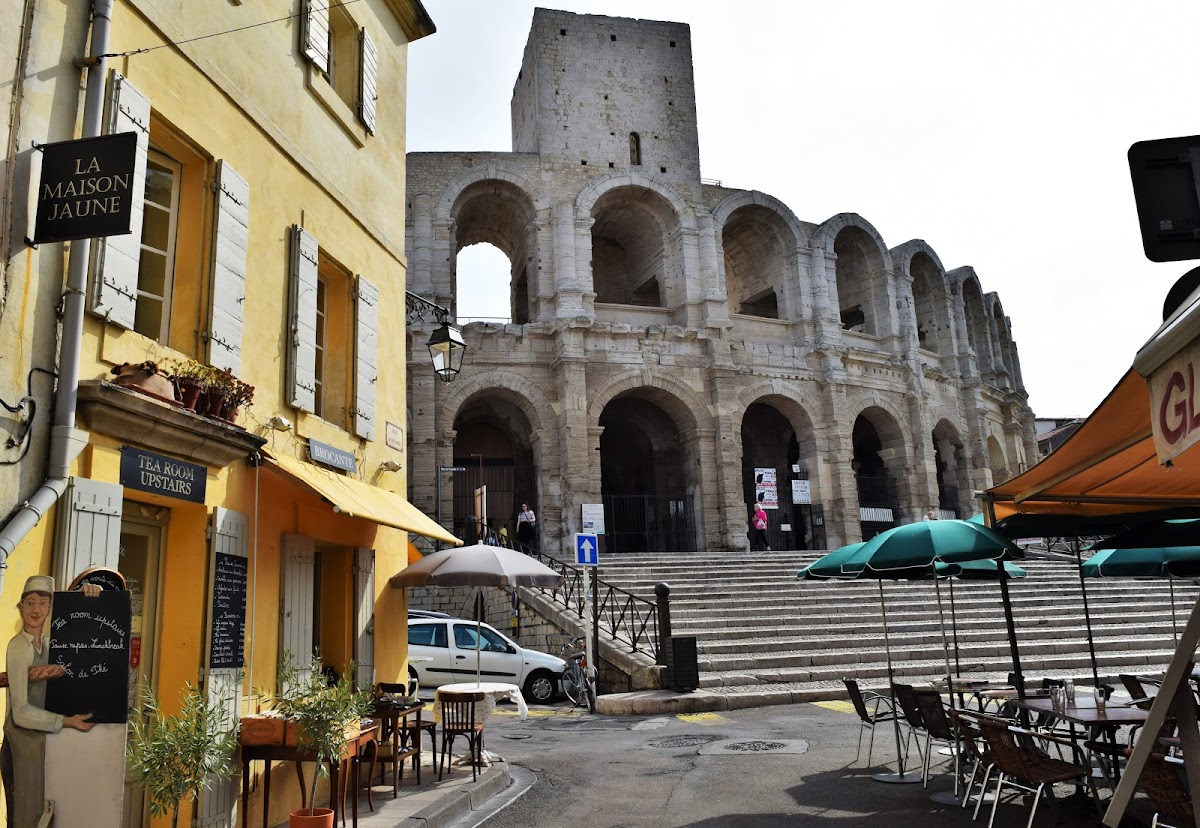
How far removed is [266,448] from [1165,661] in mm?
14855

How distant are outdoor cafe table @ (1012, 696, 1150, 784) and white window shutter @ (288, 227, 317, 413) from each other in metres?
5.90

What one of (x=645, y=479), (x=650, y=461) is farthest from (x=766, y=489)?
(x=645, y=479)

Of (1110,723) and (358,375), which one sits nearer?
(1110,723)

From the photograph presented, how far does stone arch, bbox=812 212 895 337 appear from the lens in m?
26.5

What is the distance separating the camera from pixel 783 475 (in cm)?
2770

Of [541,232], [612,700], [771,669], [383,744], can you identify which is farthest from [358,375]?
[541,232]

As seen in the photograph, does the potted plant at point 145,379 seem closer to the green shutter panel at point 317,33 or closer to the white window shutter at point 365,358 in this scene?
the white window shutter at point 365,358

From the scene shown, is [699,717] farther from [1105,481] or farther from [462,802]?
[1105,481]

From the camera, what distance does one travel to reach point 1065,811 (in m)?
6.14

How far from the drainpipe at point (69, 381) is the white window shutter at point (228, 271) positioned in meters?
1.18

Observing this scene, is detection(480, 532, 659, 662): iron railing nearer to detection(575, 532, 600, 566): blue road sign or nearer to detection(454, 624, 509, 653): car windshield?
detection(575, 532, 600, 566): blue road sign

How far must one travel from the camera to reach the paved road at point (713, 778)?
20.5ft

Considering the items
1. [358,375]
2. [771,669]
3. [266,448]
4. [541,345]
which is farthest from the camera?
[541,345]

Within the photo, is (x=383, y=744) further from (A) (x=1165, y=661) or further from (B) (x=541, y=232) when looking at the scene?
(B) (x=541, y=232)
